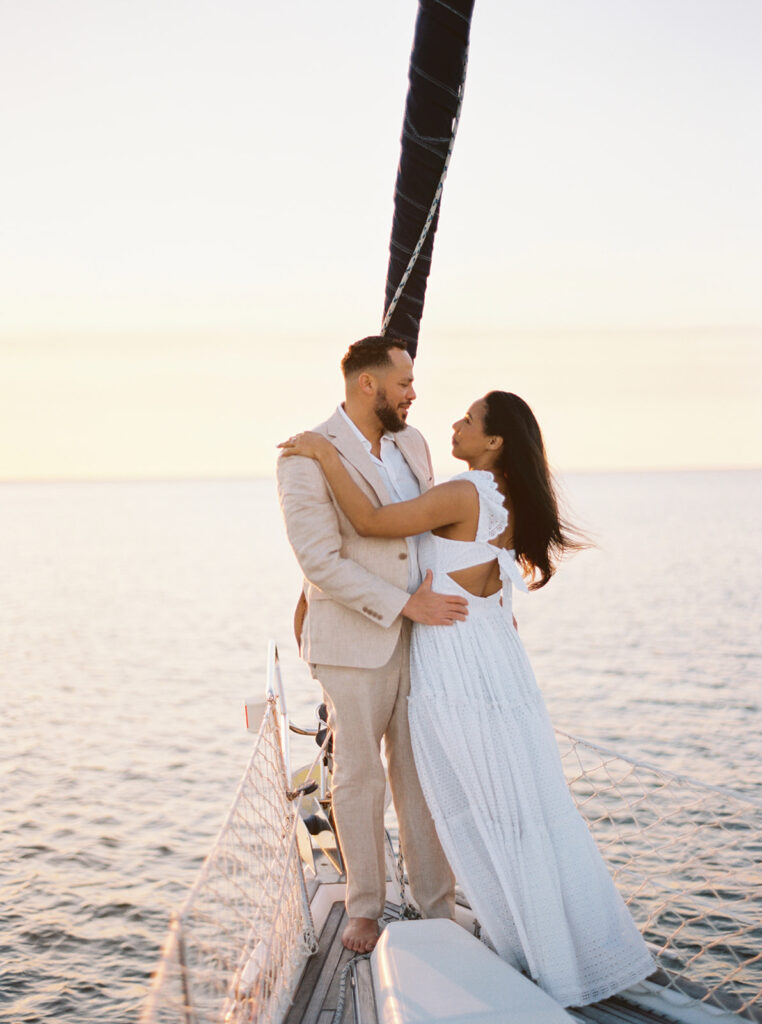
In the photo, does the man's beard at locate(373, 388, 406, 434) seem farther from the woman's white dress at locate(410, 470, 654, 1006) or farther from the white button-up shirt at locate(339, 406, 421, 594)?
the woman's white dress at locate(410, 470, 654, 1006)

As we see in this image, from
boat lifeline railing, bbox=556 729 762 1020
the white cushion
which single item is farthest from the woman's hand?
boat lifeline railing, bbox=556 729 762 1020

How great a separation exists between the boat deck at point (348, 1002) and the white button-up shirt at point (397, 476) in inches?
45.6

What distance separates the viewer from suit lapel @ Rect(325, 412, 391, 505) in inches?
123

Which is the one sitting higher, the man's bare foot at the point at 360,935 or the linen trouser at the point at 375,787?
the linen trouser at the point at 375,787

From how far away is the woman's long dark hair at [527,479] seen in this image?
3037 mm

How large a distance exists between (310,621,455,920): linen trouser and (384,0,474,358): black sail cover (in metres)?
1.11

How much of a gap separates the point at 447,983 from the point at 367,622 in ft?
3.46

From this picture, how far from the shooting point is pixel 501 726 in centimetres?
296

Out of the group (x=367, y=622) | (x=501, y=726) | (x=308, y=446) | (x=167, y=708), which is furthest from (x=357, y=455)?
(x=167, y=708)

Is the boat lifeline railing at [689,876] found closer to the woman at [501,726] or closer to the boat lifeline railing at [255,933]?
the woman at [501,726]

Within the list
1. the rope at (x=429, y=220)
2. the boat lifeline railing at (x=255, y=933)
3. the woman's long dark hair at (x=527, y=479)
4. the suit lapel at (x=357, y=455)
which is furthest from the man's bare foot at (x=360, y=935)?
the rope at (x=429, y=220)

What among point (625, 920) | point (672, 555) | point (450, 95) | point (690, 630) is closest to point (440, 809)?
point (625, 920)

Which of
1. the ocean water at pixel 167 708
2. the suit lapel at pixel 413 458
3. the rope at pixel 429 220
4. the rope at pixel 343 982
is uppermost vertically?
the rope at pixel 429 220

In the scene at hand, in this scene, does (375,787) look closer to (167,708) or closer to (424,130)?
(424,130)
